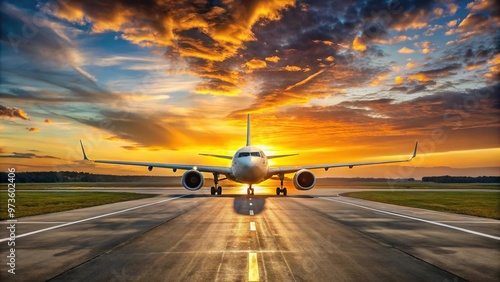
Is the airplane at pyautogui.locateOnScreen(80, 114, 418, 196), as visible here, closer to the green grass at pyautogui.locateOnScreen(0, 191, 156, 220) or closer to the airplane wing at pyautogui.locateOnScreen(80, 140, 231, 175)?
the airplane wing at pyautogui.locateOnScreen(80, 140, 231, 175)

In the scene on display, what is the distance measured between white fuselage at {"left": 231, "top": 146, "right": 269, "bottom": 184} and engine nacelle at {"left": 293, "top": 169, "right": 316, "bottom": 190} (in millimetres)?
3154

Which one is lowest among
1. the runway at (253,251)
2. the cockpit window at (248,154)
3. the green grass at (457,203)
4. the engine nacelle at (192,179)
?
the runway at (253,251)

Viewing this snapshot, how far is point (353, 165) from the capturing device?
37.6 meters

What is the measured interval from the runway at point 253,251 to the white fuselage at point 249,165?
46.5 ft

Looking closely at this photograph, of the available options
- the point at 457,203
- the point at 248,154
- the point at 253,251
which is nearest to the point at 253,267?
the point at 253,251

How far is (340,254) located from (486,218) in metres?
12.7

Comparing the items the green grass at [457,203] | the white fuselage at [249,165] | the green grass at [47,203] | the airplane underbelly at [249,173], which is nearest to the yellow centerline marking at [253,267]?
the green grass at [47,203]

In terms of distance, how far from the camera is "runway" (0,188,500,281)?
697cm

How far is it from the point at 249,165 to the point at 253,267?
21.8 m

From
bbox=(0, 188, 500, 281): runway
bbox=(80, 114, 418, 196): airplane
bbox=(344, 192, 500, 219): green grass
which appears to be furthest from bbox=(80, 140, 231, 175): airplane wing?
bbox=(0, 188, 500, 281): runway

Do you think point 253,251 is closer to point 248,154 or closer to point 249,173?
point 249,173

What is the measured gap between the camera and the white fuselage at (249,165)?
2939 cm

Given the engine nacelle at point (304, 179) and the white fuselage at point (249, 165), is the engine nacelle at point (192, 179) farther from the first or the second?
the engine nacelle at point (304, 179)

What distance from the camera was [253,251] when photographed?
9008mm
